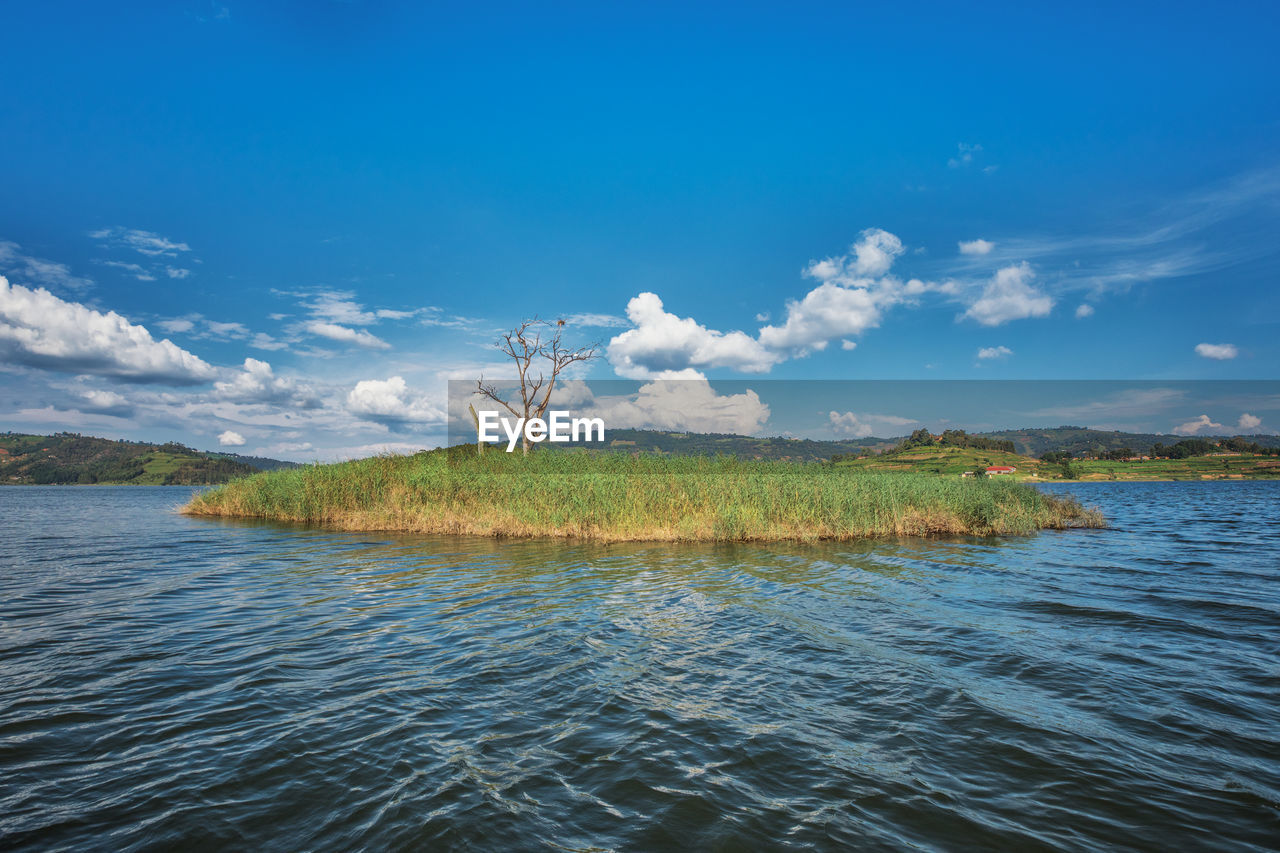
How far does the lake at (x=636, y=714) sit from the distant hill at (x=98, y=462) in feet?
459

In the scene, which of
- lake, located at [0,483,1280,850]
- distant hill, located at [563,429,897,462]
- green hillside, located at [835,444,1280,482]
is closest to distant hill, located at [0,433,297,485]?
distant hill, located at [563,429,897,462]

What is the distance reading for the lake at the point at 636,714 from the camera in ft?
14.0

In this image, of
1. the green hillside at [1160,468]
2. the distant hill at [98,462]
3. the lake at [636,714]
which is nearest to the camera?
the lake at [636,714]

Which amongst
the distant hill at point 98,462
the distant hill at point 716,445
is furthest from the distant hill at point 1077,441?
the distant hill at point 98,462

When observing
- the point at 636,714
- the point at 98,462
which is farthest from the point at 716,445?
the point at 98,462

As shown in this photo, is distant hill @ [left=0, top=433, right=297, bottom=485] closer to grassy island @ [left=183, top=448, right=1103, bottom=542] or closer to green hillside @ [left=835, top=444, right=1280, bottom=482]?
grassy island @ [left=183, top=448, right=1103, bottom=542]

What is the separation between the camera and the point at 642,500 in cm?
2125

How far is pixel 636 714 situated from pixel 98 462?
19919cm

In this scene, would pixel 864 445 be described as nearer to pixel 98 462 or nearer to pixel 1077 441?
pixel 1077 441

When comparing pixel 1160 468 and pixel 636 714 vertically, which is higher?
pixel 636 714

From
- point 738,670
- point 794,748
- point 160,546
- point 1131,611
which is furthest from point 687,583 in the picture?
point 160,546

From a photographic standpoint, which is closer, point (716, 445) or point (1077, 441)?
point (716, 445)

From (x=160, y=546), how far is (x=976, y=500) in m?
32.4

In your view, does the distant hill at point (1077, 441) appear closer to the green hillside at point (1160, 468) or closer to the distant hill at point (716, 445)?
the green hillside at point (1160, 468)
